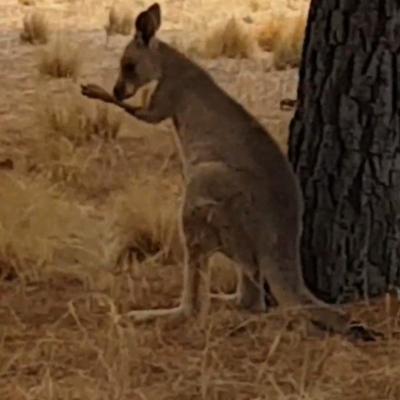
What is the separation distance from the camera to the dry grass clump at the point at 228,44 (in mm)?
12086

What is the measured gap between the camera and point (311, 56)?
18.1 feet

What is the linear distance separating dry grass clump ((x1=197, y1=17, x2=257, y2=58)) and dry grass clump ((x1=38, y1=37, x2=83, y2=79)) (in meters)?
1.34

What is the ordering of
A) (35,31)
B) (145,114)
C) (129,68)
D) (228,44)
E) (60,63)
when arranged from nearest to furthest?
(145,114), (129,68), (60,63), (228,44), (35,31)

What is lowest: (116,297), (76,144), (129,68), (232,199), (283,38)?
(76,144)

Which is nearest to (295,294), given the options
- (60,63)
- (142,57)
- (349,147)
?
(349,147)

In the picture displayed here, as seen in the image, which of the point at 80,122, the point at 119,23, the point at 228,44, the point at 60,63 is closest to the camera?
the point at 80,122

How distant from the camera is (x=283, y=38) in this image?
40.7ft

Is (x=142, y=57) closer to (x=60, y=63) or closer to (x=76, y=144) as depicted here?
(x=76, y=144)

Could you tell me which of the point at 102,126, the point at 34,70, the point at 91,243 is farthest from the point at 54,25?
the point at 91,243

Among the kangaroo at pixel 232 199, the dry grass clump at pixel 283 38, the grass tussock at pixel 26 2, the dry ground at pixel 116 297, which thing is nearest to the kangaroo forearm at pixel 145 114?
the kangaroo at pixel 232 199

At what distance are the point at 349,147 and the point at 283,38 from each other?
705cm

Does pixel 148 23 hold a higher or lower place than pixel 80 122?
higher

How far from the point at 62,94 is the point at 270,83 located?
5.54 ft

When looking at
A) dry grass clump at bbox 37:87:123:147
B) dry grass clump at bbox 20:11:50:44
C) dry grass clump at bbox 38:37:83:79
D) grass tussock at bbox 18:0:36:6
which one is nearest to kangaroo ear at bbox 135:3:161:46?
dry grass clump at bbox 37:87:123:147
